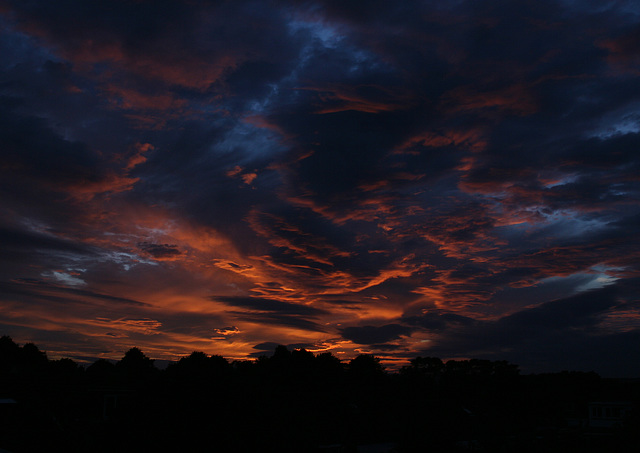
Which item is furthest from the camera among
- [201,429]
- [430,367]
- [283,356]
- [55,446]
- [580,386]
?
[430,367]

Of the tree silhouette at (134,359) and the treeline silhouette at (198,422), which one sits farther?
the tree silhouette at (134,359)

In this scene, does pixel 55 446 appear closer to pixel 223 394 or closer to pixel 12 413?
pixel 12 413

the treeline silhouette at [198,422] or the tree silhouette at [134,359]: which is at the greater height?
the tree silhouette at [134,359]

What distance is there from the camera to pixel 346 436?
5075 centimetres

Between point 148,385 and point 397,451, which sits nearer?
point 148,385

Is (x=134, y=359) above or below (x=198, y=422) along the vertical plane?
above

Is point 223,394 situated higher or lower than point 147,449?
higher

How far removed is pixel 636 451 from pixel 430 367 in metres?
131

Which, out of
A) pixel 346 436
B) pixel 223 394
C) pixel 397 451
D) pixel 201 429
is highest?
pixel 223 394

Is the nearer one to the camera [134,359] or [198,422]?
[198,422]

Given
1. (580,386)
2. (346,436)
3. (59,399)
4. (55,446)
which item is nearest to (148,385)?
(55,446)

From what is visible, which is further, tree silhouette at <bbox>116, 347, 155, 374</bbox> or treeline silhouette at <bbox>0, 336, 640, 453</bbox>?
tree silhouette at <bbox>116, 347, 155, 374</bbox>

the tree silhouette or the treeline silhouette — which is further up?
the tree silhouette

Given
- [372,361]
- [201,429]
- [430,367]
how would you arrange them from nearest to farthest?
[201,429], [372,361], [430,367]
